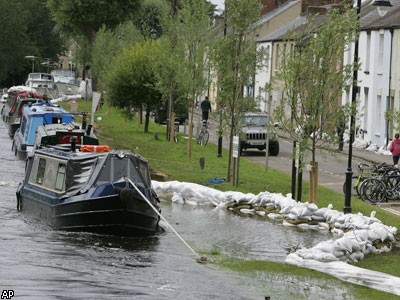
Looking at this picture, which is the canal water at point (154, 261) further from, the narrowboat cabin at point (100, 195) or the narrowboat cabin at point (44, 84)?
the narrowboat cabin at point (44, 84)

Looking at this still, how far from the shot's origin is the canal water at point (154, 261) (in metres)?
16.1

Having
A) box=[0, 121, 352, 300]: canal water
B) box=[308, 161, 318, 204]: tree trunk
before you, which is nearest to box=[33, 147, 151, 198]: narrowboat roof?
box=[0, 121, 352, 300]: canal water

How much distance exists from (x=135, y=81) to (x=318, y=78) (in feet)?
91.5

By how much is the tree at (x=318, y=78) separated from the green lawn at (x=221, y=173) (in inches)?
111

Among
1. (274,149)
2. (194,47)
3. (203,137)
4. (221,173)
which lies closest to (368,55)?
(203,137)

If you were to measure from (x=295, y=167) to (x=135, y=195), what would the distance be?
278 inches

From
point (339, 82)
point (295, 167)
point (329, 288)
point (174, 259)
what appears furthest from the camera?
point (295, 167)

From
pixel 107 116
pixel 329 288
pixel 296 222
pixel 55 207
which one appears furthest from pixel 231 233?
pixel 107 116

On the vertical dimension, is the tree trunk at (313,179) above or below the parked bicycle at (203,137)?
below

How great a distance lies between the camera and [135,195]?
73.4ft

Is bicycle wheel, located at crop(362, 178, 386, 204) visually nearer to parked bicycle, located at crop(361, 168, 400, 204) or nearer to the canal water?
parked bicycle, located at crop(361, 168, 400, 204)

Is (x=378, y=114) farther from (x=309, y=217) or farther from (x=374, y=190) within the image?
(x=309, y=217)

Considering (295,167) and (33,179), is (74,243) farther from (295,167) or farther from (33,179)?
(295,167)

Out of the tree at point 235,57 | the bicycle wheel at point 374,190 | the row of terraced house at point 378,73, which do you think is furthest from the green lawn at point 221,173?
the row of terraced house at point 378,73
